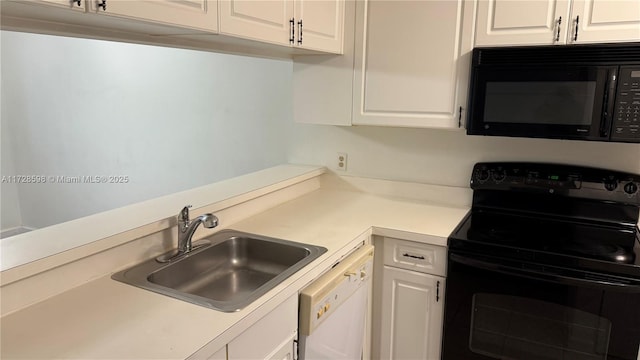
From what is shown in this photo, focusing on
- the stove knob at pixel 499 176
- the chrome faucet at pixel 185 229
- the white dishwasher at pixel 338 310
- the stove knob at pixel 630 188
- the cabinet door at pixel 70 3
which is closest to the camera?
the cabinet door at pixel 70 3

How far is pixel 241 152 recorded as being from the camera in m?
2.97

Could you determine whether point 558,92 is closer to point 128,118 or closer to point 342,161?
point 342,161

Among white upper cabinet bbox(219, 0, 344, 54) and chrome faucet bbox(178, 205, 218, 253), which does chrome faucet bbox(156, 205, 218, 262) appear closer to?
chrome faucet bbox(178, 205, 218, 253)

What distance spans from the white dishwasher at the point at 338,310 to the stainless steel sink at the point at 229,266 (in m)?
0.11

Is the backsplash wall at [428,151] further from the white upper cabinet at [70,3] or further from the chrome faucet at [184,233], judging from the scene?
the white upper cabinet at [70,3]

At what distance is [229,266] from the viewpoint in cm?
178

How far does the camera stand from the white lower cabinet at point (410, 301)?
192 cm

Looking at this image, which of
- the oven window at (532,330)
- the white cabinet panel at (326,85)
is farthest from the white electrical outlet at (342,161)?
the oven window at (532,330)

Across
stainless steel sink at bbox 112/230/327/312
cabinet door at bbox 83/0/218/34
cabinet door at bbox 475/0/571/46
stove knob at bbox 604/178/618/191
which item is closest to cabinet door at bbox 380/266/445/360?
stainless steel sink at bbox 112/230/327/312

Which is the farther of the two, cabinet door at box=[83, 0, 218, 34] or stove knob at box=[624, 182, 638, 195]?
stove knob at box=[624, 182, 638, 195]

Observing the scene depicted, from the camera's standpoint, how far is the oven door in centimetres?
160

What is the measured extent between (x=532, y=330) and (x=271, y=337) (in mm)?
1065

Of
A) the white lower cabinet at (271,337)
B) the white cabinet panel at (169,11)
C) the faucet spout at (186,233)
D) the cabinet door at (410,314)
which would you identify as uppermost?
the white cabinet panel at (169,11)

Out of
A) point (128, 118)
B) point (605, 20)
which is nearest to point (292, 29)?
point (605, 20)
